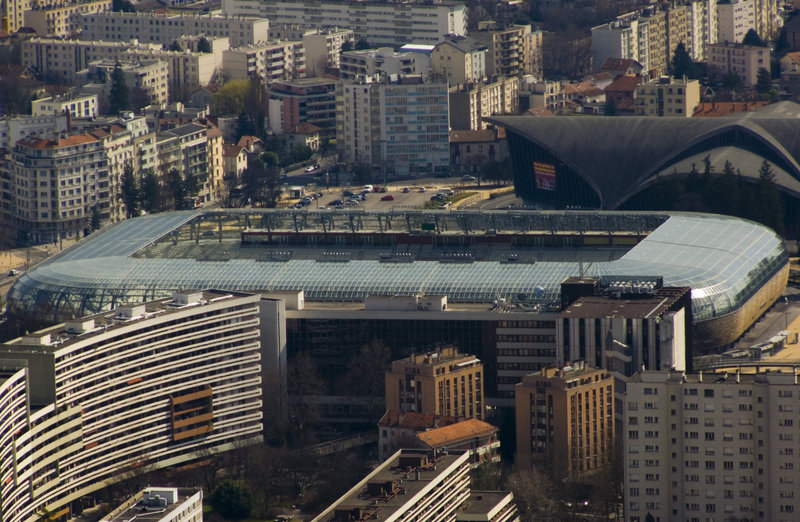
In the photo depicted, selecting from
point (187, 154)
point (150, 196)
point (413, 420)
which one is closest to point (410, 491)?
point (413, 420)

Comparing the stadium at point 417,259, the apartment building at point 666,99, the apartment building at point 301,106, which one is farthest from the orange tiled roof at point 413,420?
the apartment building at point 301,106

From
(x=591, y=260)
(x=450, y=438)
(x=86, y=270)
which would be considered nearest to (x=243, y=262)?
(x=86, y=270)

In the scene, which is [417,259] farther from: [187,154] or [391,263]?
[187,154]

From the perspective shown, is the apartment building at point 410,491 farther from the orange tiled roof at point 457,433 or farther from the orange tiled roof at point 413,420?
the orange tiled roof at point 413,420

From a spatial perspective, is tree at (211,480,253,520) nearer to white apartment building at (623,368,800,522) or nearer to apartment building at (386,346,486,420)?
apartment building at (386,346,486,420)

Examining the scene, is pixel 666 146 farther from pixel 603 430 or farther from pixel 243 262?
pixel 603 430

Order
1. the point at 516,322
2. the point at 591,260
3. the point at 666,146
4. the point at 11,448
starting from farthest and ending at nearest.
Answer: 1. the point at 666,146
2. the point at 591,260
3. the point at 516,322
4. the point at 11,448

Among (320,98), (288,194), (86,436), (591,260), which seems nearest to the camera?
(86,436)

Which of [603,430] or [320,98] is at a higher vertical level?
[320,98]
